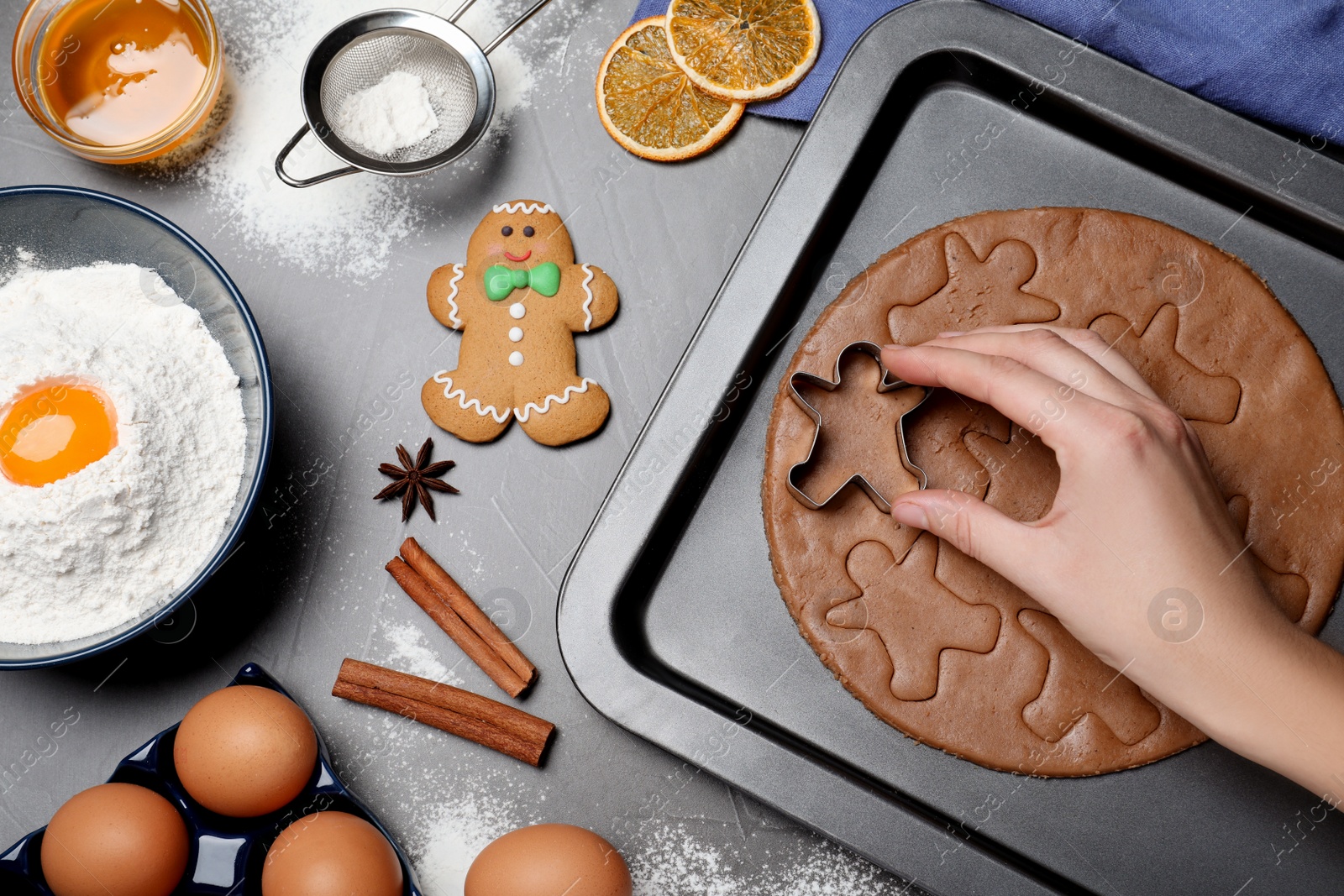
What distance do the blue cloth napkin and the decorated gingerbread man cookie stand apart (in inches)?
39.5

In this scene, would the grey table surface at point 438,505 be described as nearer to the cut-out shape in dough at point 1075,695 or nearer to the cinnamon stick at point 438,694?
the cinnamon stick at point 438,694

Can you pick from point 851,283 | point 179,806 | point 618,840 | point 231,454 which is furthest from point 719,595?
point 179,806

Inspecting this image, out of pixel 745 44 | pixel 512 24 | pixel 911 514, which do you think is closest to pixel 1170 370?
pixel 911 514

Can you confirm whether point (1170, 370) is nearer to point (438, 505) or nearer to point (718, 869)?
point (718, 869)

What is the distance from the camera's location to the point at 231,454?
1561mm

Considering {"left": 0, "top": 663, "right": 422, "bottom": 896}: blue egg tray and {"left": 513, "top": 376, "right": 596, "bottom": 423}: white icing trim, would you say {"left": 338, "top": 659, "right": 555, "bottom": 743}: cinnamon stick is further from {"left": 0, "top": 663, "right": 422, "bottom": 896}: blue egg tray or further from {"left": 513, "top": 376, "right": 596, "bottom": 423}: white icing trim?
{"left": 513, "top": 376, "right": 596, "bottom": 423}: white icing trim

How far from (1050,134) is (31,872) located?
91.4 inches

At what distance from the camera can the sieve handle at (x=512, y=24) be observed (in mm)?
1762

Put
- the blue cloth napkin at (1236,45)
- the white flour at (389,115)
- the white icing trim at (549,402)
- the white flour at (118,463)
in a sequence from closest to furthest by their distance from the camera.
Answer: the white flour at (118,463)
the blue cloth napkin at (1236,45)
the white icing trim at (549,402)
the white flour at (389,115)

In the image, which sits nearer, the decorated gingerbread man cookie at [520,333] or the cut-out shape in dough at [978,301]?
the cut-out shape in dough at [978,301]

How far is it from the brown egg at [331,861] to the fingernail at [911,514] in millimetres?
1067

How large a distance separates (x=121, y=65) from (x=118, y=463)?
0.95 metres

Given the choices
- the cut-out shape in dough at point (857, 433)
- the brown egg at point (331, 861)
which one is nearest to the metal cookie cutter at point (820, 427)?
the cut-out shape in dough at point (857, 433)

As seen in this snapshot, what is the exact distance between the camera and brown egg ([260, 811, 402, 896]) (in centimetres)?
141
